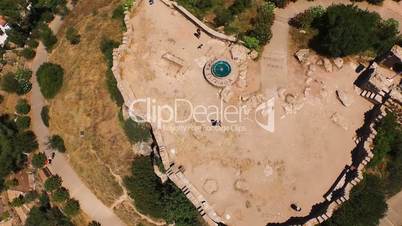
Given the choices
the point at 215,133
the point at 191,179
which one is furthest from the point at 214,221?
the point at 215,133

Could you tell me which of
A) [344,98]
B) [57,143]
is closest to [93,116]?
[57,143]

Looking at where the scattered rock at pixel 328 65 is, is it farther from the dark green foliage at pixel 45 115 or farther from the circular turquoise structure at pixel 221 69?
the dark green foliage at pixel 45 115

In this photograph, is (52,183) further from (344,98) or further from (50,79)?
(344,98)

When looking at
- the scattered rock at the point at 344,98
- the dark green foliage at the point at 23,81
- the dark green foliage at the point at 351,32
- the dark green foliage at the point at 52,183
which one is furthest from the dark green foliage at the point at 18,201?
the scattered rock at the point at 344,98

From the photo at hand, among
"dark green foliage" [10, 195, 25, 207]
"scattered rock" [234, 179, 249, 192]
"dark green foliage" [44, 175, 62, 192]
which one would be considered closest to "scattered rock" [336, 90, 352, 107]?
"scattered rock" [234, 179, 249, 192]

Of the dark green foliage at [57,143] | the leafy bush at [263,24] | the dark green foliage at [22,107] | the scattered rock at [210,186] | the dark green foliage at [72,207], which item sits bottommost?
the dark green foliage at [72,207]

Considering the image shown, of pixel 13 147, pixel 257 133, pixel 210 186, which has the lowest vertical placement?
pixel 13 147

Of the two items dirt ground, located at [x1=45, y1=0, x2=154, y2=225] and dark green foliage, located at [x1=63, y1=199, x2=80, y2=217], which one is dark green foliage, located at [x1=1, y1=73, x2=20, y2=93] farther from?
dark green foliage, located at [x1=63, y1=199, x2=80, y2=217]
